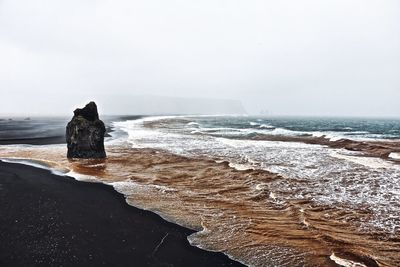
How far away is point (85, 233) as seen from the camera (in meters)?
10.9

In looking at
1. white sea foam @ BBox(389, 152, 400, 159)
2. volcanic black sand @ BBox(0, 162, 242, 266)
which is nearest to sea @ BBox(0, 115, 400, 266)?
volcanic black sand @ BBox(0, 162, 242, 266)

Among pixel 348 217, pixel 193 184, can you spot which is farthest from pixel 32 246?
pixel 348 217

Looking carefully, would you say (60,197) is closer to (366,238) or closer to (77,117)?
(366,238)

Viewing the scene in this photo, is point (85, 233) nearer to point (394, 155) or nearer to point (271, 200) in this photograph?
point (271, 200)

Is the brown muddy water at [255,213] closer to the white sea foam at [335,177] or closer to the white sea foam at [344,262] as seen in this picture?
the white sea foam at [344,262]

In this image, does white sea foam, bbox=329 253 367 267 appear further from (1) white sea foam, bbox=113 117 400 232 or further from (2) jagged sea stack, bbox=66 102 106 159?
(2) jagged sea stack, bbox=66 102 106 159

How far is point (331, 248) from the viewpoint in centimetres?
1008

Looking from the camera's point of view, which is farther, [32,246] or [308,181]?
[308,181]

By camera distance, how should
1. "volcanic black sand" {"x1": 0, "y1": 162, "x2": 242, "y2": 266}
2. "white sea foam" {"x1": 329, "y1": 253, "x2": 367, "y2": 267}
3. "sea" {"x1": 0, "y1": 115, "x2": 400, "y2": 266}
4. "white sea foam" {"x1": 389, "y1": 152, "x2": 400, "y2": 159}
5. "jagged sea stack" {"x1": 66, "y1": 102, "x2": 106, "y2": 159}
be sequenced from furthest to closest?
1. "white sea foam" {"x1": 389, "y1": 152, "x2": 400, "y2": 159}
2. "jagged sea stack" {"x1": 66, "y1": 102, "x2": 106, "y2": 159}
3. "sea" {"x1": 0, "y1": 115, "x2": 400, "y2": 266}
4. "volcanic black sand" {"x1": 0, "y1": 162, "x2": 242, "y2": 266}
5. "white sea foam" {"x1": 329, "y1": 253, "x2": 367, "y2": 267}

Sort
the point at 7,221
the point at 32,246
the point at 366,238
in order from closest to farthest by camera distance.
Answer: the point at 32,246
the point at 366,238
the point at 7,221

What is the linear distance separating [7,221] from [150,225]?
17.2ft

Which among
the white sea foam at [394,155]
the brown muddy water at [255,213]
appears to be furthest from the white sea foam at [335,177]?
the white sea foam at [394,155]

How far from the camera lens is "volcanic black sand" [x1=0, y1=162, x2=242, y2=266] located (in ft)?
30.0

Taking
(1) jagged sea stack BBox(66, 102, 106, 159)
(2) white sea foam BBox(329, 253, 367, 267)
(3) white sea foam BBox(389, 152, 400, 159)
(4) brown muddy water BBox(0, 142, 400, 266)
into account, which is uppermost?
(1) jagged sea stack BBox(66, 102, 106, 159)
